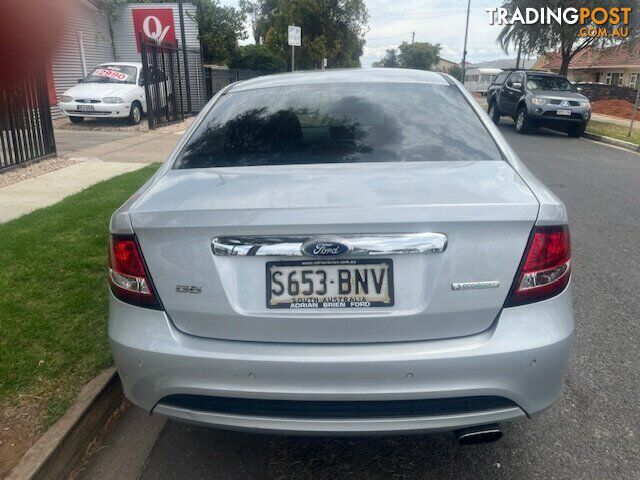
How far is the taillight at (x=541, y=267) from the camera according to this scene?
202cm

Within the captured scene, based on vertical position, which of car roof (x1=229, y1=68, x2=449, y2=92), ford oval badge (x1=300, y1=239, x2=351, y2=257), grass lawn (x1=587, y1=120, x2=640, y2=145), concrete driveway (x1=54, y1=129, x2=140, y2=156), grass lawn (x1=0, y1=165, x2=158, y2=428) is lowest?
grass lawn (x1=587, y1=120, x2=640, y2=145)

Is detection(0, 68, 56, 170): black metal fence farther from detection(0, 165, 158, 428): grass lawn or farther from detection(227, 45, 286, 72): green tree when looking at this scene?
detection(227, 45, 286, 72): green tree

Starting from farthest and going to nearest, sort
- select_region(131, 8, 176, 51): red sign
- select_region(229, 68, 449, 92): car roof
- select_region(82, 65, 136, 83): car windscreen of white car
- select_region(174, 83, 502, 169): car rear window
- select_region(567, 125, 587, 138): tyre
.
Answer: select_region(131, 8, 176, 51): red sign → select_region(567, 125, 587, 138): tyre → select_region(82, 65, 136, 83): car windscreen of white car → select_region(229, 68, 449, 92): car roof → select_region(174, 83, 502, 169): car rear window

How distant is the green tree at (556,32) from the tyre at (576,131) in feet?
26.2

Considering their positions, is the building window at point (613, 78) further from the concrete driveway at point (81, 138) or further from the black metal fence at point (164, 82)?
the concrete driveway at point (81, 138)

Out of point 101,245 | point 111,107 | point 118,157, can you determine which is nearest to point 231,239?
point 101,245

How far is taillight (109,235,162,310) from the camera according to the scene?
83.1 inches

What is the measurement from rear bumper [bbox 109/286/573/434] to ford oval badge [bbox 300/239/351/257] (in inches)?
13.2

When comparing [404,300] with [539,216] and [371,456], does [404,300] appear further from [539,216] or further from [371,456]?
[371,456]

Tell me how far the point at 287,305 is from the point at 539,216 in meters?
0.95

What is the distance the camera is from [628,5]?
73.2 feet

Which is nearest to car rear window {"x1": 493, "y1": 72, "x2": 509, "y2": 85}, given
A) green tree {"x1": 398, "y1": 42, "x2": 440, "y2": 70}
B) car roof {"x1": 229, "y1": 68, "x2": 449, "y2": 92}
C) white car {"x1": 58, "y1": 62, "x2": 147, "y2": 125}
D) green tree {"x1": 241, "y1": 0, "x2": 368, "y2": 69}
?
white car {"x1": 58, "y1": 62, "x2": 147, "y2": 125}

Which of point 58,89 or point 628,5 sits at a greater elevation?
point 628,5

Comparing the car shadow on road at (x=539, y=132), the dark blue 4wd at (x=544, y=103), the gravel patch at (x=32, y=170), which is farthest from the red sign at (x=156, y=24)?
the car shadow on road at (x=539, y=132)
